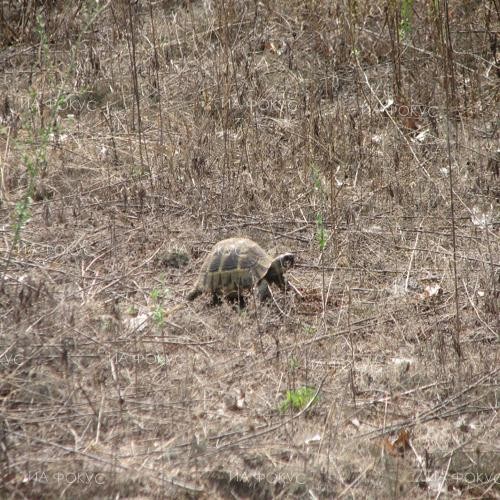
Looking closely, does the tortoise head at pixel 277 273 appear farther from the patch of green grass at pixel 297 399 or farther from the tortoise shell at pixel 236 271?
the patch of green grass at pixel 297 399

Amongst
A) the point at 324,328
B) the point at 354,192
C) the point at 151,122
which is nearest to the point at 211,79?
the point at 151,122

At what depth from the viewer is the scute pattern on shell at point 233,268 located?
457cm

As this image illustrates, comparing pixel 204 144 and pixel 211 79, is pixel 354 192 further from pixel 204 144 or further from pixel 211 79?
pixel 211 79

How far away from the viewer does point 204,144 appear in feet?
20.5

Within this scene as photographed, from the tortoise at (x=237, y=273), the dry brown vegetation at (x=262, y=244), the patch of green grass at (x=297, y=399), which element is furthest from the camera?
the tortoise at (x=237, y=273)

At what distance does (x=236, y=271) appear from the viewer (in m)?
4.57

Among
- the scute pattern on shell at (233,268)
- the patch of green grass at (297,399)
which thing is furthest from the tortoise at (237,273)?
the patch of green grass at (297,399)

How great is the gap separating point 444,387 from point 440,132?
10.4ft

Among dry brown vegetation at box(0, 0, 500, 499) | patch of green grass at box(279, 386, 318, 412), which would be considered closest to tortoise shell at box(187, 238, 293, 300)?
dry brown vegetation at box(0, 0, 500, 499)

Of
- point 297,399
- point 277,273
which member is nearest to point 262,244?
point 277,273

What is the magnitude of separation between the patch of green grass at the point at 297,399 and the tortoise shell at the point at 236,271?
1.05 m

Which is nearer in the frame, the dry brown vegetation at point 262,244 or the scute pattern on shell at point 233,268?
the dry brown vegetation at point 262,244

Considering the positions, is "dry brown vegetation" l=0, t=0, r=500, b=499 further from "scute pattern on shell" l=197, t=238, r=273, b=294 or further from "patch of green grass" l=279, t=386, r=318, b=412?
"scute pattern on shell" l=197, t=238, r=273, b=294

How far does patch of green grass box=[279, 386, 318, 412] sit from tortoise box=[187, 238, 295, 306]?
1.05 meters
